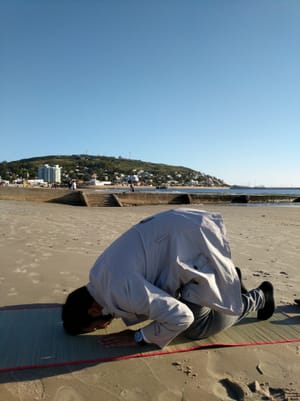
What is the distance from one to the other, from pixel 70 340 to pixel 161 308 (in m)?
0.86

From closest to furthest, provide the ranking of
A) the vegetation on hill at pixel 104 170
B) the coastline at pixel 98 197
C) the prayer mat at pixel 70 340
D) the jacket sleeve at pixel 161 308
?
the jacket sleeve at pixel 161 308 < the prayer mat at pixel 70 340 < the coastline at pixel 98 197 < the vegetation on hill at pixel 104 170

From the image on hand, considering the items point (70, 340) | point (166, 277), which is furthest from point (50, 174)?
point (166, 277)

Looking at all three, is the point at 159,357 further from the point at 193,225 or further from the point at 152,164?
the point at 152,164

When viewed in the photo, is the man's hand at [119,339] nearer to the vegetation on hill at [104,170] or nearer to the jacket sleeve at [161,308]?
the jacket sleeve at [161,308]

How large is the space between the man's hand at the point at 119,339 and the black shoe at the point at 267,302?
43.3 inches

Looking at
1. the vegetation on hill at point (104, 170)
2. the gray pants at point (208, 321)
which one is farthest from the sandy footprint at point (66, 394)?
the vegetation on hill at point (104, 170)

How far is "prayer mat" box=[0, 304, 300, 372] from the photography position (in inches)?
91.0

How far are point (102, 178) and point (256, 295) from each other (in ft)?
310

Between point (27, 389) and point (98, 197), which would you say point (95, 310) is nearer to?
point (27, 389)

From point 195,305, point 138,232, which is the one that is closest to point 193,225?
point 138,232

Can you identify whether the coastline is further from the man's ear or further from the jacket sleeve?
the jacket sleeve

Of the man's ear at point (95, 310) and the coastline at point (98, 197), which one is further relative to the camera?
the coastline at point (98, 197)

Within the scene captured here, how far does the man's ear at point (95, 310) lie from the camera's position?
2363 mm

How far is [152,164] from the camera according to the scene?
136 m
